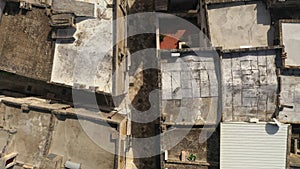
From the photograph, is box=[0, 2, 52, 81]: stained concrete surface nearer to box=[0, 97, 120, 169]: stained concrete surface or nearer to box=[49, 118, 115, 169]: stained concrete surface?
box=[0, 97, 120, 169]: stained concrete surface

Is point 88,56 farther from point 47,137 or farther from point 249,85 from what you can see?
point 249,85

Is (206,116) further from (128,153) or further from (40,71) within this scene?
(40,71)

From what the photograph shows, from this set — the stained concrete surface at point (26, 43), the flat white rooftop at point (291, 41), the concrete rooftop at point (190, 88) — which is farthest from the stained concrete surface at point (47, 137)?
the flat white rooftop at point (291, 41)

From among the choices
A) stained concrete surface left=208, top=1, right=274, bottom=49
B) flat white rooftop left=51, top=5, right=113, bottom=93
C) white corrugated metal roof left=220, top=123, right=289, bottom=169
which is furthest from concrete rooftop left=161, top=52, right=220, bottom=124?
flat white rooftop left=51, top=5, right=113, bottom=93

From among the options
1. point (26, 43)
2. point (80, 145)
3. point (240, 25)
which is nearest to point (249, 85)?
point (240, 25)

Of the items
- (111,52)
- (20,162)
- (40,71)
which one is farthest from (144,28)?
(20,162)
